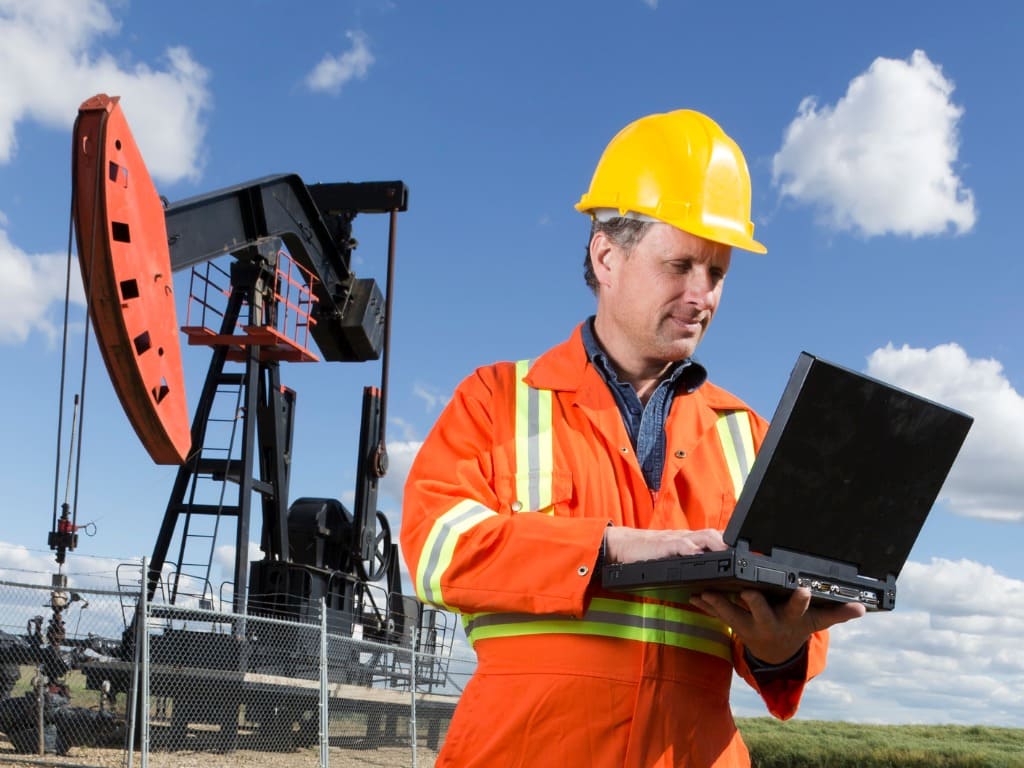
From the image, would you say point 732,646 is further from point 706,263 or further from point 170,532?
point 170,532

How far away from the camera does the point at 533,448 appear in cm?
207

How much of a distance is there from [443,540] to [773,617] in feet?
1.94

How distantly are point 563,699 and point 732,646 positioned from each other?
1.29 ft

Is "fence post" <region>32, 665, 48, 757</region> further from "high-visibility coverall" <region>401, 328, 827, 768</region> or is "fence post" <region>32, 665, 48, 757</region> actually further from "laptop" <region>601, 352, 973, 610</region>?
"laptop" <region>601, 352, 973, 610</region>

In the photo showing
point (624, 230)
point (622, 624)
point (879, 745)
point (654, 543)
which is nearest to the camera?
point (654, 543)

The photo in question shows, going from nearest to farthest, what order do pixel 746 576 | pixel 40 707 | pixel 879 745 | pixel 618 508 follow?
pixel 746 576 < pixel 618 508 < pixel 40 707 < pixel 879 745

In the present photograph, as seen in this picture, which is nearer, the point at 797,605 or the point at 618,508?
the point at 797,605

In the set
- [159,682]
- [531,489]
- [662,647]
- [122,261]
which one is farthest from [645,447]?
[159,682]

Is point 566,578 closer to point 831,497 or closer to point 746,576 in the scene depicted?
point 746,576

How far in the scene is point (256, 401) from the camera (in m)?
13.3

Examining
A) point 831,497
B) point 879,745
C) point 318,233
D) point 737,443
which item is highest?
point 318,233

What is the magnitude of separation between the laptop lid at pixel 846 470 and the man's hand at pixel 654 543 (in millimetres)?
49

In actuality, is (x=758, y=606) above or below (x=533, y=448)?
below

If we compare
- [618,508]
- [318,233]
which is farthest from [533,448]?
[318,233]
